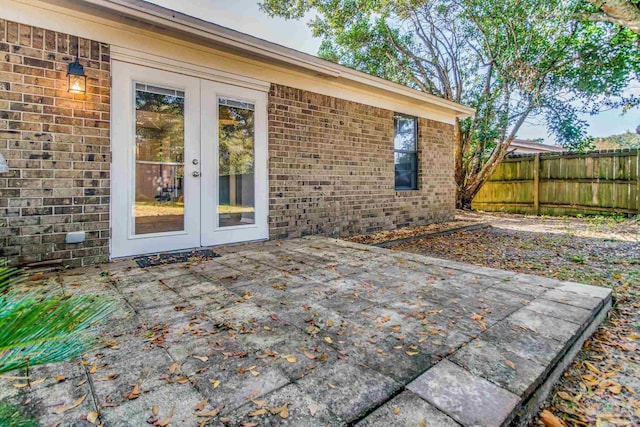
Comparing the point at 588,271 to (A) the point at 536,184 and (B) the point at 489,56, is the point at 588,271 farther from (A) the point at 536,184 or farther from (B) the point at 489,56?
(B) the point at 489,56

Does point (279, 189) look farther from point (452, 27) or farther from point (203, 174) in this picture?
point (452, 27)

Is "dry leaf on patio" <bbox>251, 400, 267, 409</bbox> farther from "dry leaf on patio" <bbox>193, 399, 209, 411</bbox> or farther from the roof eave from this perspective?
the roof eave

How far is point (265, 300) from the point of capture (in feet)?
7.72

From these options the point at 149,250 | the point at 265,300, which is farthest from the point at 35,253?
the point at 265,300

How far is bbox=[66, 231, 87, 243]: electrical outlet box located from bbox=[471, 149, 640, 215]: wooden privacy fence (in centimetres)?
1100

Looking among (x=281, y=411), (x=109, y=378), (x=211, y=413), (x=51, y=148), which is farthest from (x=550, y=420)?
(x=51, y=148)

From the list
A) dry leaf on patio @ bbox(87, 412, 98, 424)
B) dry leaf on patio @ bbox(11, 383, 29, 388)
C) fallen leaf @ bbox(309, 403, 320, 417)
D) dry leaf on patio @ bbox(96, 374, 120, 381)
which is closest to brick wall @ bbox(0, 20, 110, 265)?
dry leaf on patio @ bbox(11, 383, 29, 388)

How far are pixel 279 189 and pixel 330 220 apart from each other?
1093 millimetres

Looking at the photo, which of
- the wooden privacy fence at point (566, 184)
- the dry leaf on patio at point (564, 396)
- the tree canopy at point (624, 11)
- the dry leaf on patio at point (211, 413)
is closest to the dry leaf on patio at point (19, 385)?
the dry leaf on patio at point (211, 413)

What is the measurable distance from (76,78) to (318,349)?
11.3 ft

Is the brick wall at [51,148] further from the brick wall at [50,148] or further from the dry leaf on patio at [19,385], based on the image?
the dry leaf on patio at [19,385]

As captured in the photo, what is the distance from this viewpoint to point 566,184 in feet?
30.7

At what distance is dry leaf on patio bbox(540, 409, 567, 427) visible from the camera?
1.39m

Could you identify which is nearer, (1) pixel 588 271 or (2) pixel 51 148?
(2) pixel 51 148
